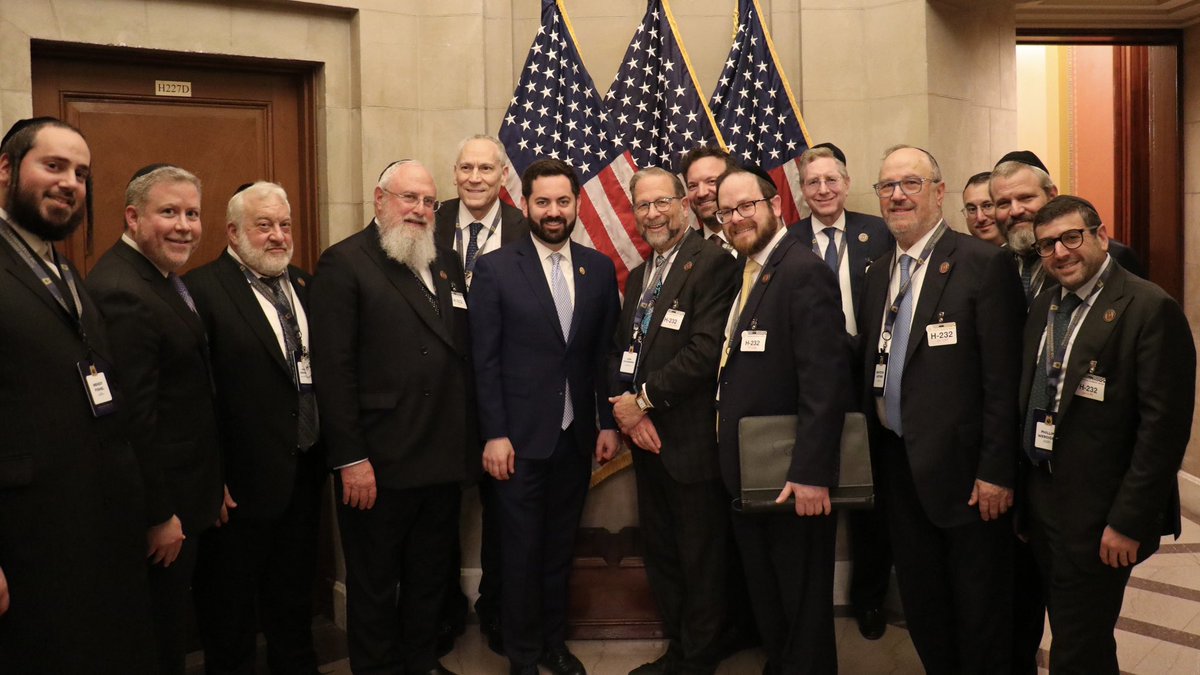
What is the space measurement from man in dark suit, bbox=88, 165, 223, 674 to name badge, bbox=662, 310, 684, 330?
5.24 feet

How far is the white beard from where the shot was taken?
361 cm

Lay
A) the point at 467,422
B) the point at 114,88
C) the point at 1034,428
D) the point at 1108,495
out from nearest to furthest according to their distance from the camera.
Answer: the point at 1108,495 < the point at 1034,428 < the point at 467,422 < the point at 114,88


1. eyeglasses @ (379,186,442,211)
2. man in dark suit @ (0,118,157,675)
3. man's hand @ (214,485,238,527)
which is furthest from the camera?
eyeglasses @ (379,186,442,211)

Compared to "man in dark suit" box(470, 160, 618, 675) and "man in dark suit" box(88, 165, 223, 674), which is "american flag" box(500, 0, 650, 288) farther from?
"man in dark suit" box(88, 165, 223, 674)

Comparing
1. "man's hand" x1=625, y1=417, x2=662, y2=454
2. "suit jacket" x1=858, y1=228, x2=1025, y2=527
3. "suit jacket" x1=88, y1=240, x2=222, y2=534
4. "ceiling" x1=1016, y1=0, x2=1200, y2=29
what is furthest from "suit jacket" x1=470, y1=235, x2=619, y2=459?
"ceiling" x1=1016, y1=0, x2=1200, y2=29

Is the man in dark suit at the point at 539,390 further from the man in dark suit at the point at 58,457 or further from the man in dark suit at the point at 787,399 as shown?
the man in dark suit at the point at 58,457

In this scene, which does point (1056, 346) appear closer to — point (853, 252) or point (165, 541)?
point (853, 252)

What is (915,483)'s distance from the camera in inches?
125

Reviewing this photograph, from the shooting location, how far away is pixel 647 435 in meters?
3.68

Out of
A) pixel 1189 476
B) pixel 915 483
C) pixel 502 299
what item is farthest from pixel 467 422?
pixel 1189 476

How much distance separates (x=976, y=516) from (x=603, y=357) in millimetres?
1502

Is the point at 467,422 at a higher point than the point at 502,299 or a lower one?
lower

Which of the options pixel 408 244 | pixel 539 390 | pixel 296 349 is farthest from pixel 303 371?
pixel 539 390

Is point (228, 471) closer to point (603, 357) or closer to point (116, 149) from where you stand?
point (603, 357)
